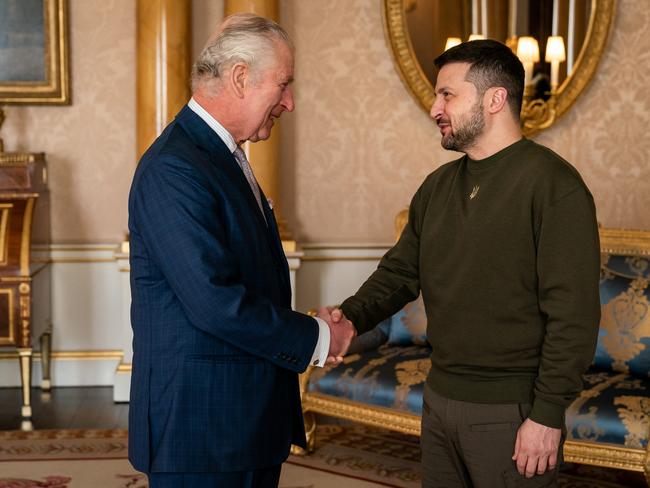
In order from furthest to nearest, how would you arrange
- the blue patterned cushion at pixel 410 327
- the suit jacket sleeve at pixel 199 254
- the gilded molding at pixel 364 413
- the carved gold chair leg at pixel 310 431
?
1. the blue patterned cushion at pixel 410 327
2. the carved gold chair leg at pixel 310 431
3. the gilded molding at pixel 364 413
4. the suit jacket sleeve at pixel 199 254

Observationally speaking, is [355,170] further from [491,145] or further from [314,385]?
[491,145]

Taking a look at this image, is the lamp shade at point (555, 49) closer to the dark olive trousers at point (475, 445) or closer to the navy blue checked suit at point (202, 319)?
the dark olive trousers at point (475, 445)

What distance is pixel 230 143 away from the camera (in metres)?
2.19

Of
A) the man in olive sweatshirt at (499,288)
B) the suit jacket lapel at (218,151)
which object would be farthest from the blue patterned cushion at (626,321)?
the suit jacket lapel at (218,151)

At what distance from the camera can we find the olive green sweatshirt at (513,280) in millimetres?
2141

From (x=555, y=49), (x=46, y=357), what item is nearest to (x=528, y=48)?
(x=555, y=49)

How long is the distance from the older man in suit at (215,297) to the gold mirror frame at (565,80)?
3277mm

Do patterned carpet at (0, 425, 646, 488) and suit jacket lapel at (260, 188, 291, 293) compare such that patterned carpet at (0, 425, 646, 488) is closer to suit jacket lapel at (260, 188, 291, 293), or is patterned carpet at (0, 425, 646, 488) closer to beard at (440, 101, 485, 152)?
suit jacket lapel at (260, 188, 291, 293)

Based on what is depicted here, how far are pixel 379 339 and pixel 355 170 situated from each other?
4.33 ft

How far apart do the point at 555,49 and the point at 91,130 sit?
2664 millimetres

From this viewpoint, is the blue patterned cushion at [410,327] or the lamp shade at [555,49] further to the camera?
the lamp shade at [555,49]

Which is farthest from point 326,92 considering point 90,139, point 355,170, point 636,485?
point 636,485

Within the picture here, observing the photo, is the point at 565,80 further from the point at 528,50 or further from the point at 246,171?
the point at 246,171

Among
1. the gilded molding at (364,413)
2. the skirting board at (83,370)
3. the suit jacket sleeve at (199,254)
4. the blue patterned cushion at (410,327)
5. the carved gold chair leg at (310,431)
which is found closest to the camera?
the suit jacket sleeve at (199,254)
